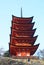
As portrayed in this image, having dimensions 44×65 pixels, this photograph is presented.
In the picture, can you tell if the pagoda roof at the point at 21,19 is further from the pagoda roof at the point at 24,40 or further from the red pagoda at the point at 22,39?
the pagoda roof at the point at 24,40

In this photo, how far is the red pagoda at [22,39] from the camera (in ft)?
141

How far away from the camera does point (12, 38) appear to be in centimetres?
4369

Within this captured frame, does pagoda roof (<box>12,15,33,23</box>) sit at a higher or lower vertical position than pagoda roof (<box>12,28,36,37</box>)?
higher

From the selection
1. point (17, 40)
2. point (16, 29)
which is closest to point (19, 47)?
point (17, 40)

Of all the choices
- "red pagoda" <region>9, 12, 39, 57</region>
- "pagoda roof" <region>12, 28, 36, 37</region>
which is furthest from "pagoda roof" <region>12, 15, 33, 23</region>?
"pagoda roof" <region>12, 28, 36, 37</region>

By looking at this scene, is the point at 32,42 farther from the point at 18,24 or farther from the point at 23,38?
the point at 18,24

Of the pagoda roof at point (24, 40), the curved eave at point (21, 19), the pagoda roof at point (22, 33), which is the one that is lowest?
the pagoda roof at point (24, 40)

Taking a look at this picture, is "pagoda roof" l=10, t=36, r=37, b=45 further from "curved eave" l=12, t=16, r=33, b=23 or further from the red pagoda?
"curved eave" l=12, t=16, r=33, b=23

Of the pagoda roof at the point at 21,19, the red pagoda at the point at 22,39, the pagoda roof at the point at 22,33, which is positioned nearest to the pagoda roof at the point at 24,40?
the red pagoda at the point at 22,39

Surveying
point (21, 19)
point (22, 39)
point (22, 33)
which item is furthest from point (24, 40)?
point (21, 19)

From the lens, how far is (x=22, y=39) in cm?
4378

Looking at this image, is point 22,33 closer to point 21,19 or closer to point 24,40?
point 24,40

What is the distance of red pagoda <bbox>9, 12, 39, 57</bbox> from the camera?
141 feet

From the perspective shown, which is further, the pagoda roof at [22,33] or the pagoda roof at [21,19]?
the pagoda roof at [21,19]
